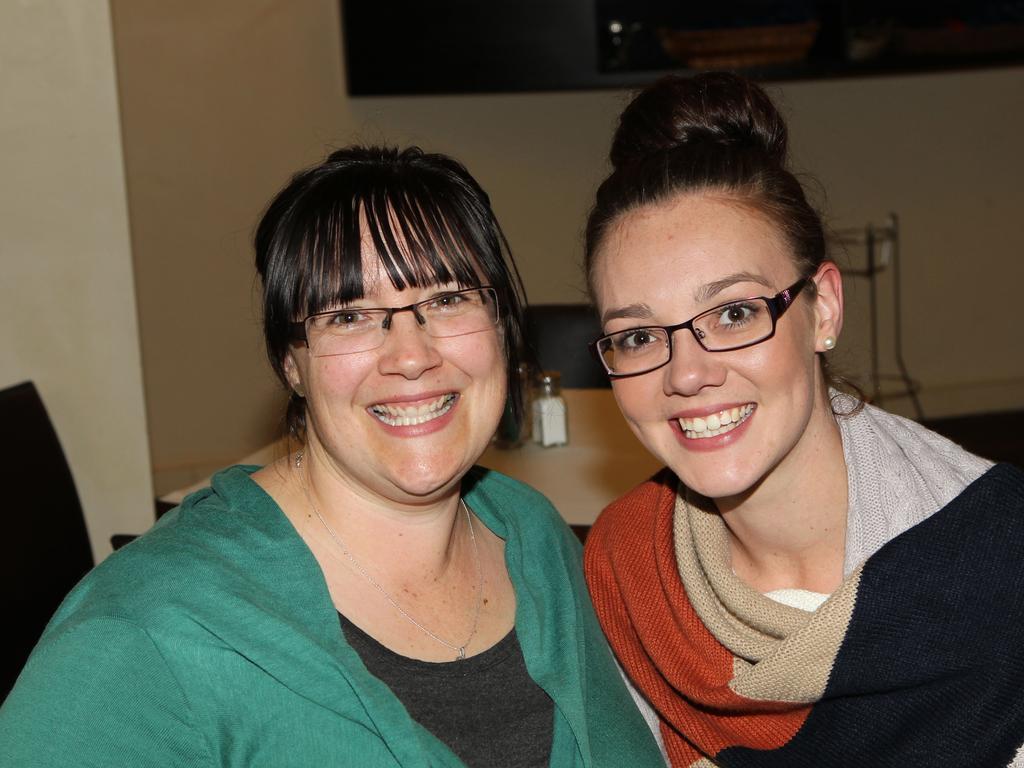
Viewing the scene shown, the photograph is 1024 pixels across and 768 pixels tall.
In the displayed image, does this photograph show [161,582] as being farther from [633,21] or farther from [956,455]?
[633,21]

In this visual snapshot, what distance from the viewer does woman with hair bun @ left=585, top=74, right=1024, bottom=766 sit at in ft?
4.94

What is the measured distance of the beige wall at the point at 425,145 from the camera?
192 inches

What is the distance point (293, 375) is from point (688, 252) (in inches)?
21.0

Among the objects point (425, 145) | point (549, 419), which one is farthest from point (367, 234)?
point (425, 145)

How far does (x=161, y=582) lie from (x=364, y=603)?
0.91 feet

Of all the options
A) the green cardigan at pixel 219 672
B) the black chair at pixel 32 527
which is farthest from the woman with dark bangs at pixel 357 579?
the black chair at pixel 32 527

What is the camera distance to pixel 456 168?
1.54 m

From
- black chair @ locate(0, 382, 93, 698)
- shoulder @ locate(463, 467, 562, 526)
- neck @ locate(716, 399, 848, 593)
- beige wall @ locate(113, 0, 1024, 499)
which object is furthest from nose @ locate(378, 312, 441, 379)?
beige wall @ locate(113, 0, 1024, 499)

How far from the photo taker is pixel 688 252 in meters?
1.53

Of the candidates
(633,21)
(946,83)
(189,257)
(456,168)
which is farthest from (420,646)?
(946,83)

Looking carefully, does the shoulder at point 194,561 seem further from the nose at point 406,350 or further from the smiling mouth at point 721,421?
the smiling mouth at point 721,421

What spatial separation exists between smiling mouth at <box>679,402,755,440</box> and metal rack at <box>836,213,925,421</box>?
426 cm

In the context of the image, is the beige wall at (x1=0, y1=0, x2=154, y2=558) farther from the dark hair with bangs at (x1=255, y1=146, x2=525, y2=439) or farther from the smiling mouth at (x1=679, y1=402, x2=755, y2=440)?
the smiling mouth at (x1=679, y1=402, x2=755, y2=440)

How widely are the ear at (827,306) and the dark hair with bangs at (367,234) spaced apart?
423mm
